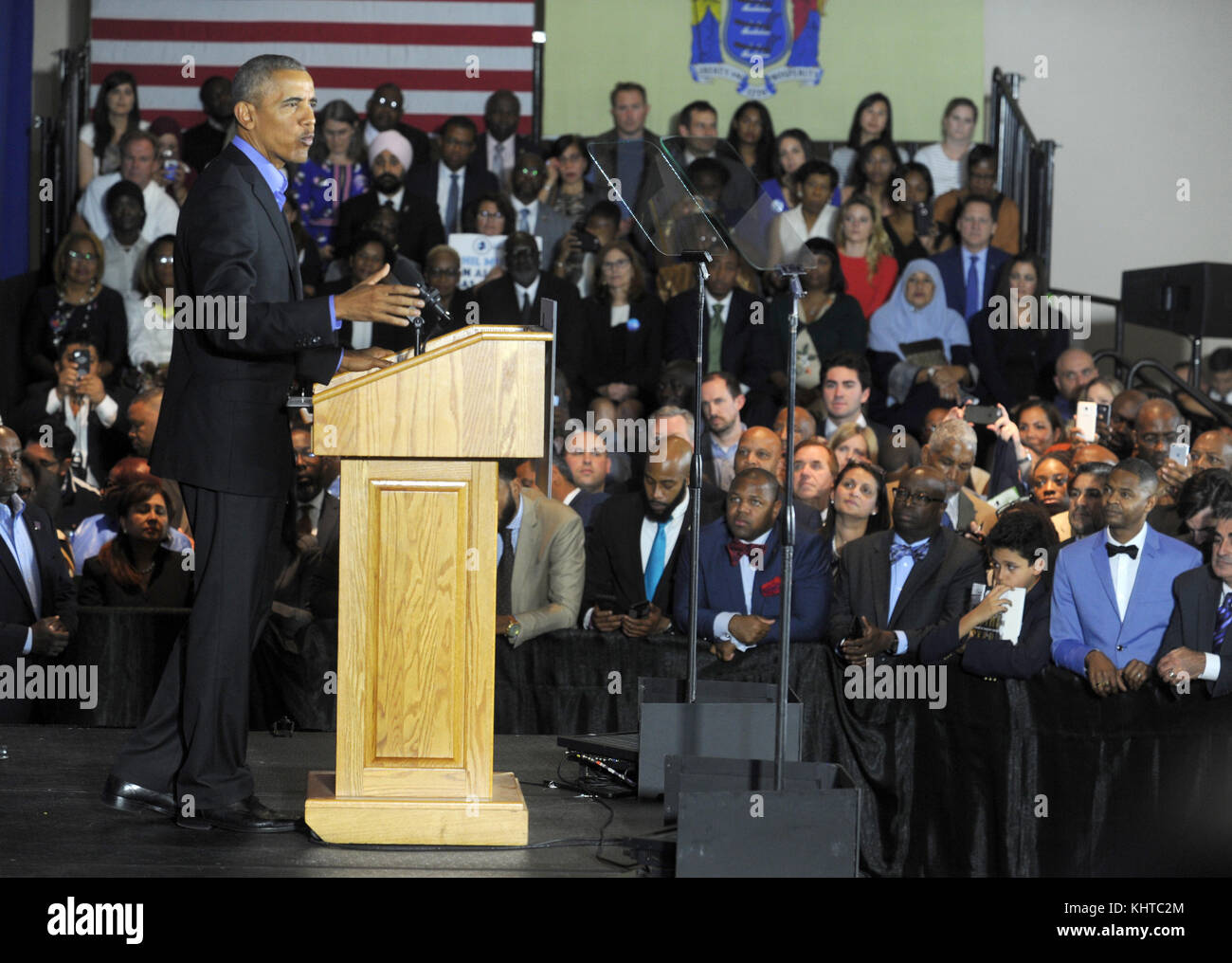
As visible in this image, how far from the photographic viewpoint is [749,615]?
570cm

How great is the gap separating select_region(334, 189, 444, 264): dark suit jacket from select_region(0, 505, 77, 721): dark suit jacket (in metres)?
3.57

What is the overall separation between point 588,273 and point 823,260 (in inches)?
56.4

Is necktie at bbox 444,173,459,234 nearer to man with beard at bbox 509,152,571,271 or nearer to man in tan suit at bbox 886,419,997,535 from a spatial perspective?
man with beard at bbox 509,152,571,271

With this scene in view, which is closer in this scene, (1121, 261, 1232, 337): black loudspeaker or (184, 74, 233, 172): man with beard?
(1121, 261, 1232, 337): black loudspeaker

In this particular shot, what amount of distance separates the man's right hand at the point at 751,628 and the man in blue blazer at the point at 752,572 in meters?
0.01

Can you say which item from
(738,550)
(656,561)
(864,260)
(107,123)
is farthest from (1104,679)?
(107,123)

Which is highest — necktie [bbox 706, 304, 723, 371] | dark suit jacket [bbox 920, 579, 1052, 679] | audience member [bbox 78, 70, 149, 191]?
audience member [bbox 78, 70, 149, 191]

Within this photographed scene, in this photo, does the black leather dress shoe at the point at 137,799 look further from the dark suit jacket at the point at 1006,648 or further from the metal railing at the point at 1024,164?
the metal railing at the point at 1024,164

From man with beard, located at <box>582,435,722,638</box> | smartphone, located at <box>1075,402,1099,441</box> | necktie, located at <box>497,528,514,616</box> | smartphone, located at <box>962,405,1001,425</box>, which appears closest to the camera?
necktie, located at <box>497,528,514,616</box>

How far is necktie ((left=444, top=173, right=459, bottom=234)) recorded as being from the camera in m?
9.43

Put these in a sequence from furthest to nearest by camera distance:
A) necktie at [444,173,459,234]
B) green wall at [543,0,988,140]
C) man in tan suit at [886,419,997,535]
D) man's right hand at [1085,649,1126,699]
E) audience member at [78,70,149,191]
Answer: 1. green wall at [543,0,988,140]
2. audience member at [78,70,149,191]
3. necktie at [444,173,459,234]
4. man in tan suit at [886,419,997,535]
5. man's right hand at [1085,649,1126,699]

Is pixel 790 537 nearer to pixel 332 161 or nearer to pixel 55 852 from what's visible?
pixel 55 852

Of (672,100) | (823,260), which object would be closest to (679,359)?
(823,260)

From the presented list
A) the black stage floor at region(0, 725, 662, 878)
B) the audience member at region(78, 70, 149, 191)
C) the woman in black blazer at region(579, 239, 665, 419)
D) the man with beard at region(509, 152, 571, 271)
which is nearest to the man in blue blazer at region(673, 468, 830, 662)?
the black stage floor at region(0, 725, 662, 878)
